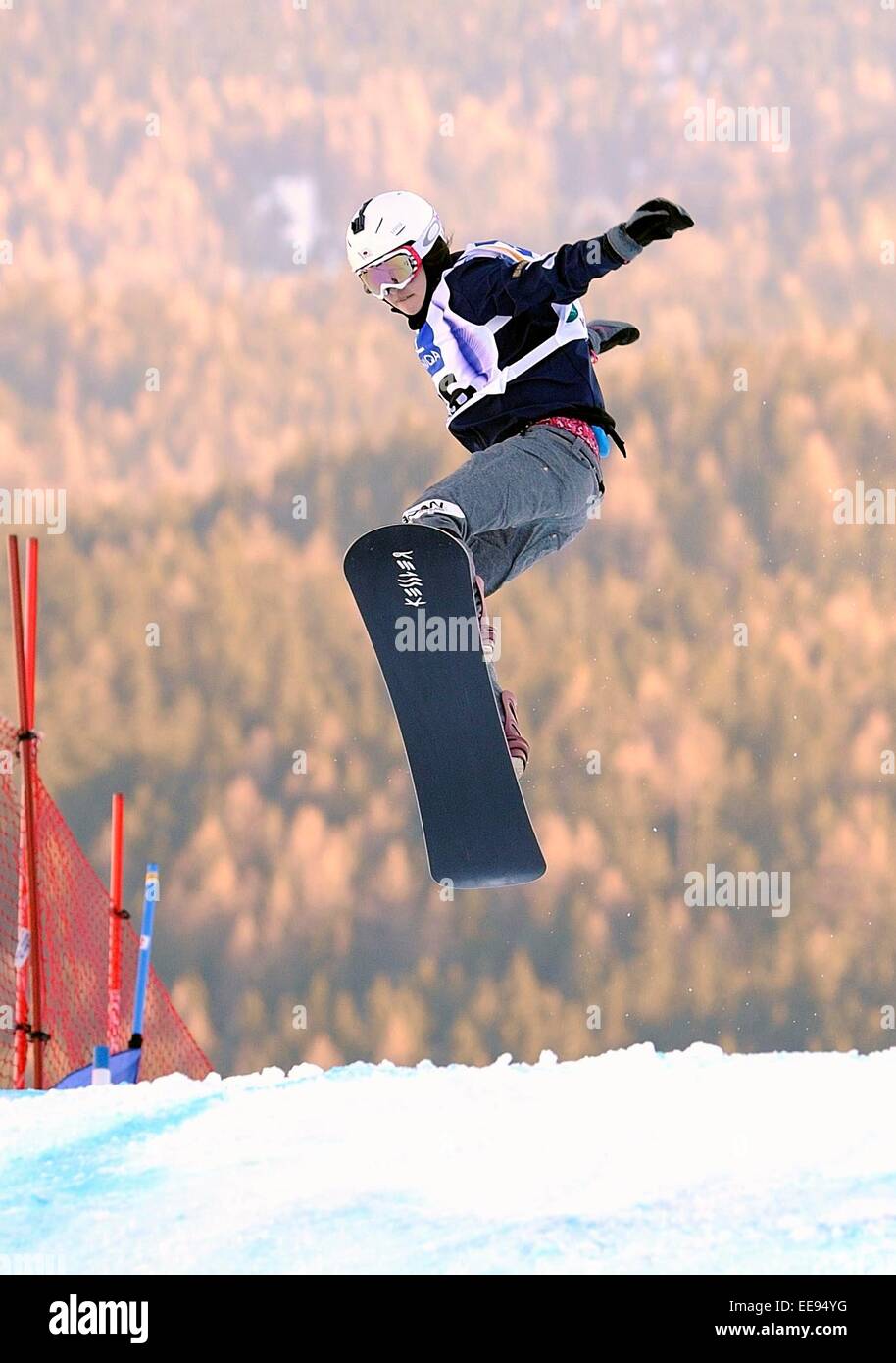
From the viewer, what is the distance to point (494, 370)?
4.68 m

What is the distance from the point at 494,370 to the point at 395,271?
416 mm

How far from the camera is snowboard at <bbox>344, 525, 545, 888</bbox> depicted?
14.8ft

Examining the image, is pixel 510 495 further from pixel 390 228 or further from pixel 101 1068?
pixel 101 1068

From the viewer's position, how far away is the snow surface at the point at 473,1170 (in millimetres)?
4379

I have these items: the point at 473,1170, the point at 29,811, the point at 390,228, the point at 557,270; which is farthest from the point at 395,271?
the point at 29,811

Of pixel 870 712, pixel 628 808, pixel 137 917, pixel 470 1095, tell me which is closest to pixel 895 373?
pixel 870 712

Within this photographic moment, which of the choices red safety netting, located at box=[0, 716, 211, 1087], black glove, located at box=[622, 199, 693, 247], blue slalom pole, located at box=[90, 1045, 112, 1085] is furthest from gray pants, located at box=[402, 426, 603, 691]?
blue slalom pole, located at box=[90, 1045, 112, 1085]

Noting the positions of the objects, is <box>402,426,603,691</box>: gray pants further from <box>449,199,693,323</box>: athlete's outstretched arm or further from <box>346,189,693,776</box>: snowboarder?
<box>449,199,693,323</box>: athlete's outstretched arm

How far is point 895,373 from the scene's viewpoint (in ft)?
103

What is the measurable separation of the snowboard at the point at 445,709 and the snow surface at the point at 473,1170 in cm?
100

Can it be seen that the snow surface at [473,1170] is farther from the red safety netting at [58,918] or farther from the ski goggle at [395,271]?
the ski goggle at [395,271]

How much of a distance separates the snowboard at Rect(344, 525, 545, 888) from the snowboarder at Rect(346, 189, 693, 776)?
77 millimetres

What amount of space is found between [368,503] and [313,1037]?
34.0ft

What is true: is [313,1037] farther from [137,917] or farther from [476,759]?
[476,759]
